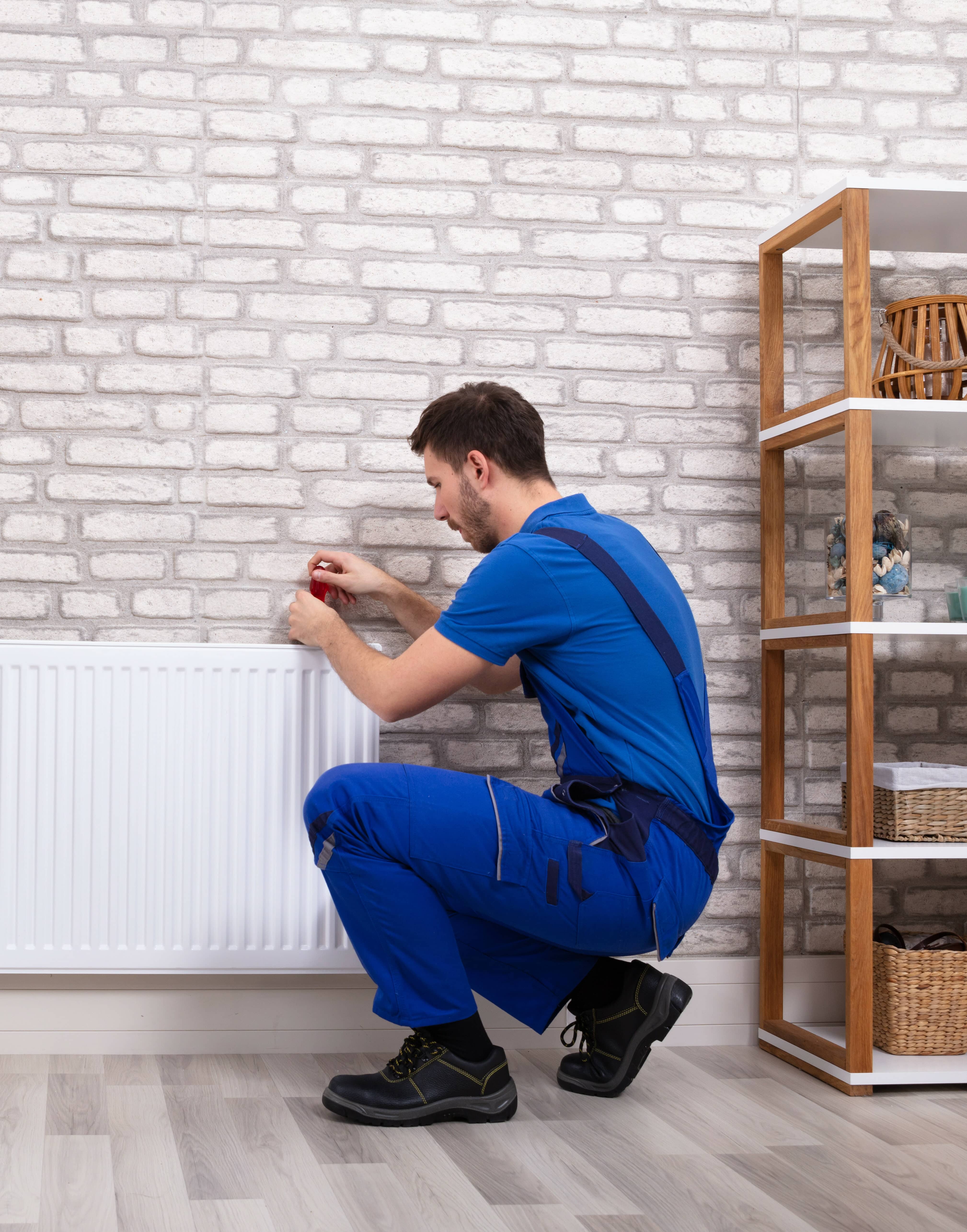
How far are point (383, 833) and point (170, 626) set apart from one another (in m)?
0.78

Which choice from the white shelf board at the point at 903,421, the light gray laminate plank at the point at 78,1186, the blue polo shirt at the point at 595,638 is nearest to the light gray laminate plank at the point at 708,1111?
the blue polo shirt at the point at 595,638

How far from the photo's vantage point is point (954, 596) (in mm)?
2477

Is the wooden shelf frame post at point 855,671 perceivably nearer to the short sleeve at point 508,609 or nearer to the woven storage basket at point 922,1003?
the woven storage basket at point 922,1003

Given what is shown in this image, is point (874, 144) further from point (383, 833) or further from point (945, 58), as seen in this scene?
point (383, 833)

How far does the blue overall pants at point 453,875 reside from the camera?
6.50 feet

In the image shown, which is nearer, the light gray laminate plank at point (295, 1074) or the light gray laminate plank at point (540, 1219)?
the light gray laminate plank at point (540, 1219)

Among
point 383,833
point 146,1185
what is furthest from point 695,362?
point 146,1185

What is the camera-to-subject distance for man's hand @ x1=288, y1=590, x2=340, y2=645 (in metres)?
2.23

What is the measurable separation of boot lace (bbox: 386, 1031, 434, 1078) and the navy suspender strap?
466 millimetres

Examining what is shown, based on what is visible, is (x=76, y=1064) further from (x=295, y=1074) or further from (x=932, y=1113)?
(x=932, y=1113)

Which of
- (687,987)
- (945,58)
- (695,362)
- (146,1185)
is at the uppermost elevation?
(945,58)

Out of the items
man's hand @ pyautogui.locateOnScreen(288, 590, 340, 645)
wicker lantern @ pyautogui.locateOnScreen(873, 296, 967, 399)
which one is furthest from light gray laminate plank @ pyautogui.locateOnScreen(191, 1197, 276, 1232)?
wicker lantern @ pyautogui.locateOnScreen(873, 296, 967, 399)

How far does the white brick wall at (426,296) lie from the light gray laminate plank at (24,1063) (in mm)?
840

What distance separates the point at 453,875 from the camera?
6.54 ft
